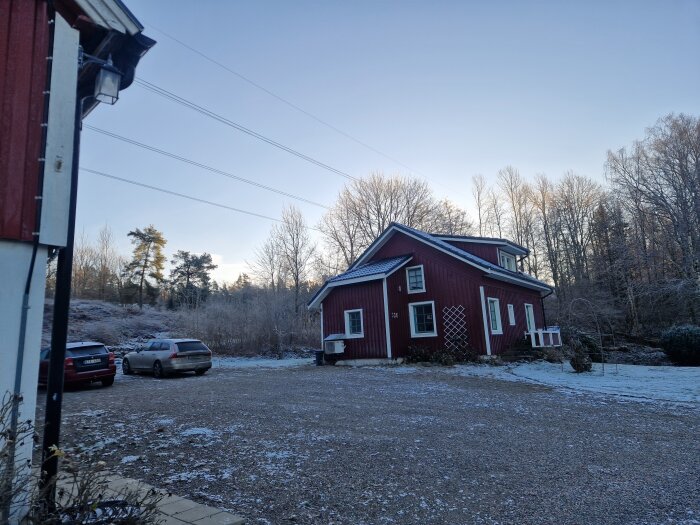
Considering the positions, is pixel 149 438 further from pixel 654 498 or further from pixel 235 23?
pixel 235 23

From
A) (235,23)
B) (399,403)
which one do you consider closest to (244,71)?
(235,23)

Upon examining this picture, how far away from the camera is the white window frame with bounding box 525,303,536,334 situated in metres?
21.7

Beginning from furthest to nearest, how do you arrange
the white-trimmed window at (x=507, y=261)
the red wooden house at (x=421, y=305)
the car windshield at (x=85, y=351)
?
the white-trimmed window at (x=507, y=261) < the red wooden house at (x=421, y=305) < the car windshield at (x=85, y=351)

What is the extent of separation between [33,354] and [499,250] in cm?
2264

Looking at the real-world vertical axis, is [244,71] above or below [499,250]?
above

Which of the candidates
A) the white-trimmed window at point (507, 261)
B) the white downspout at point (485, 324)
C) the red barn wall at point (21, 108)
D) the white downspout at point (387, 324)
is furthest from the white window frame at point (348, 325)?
the red barn wall at point (21, 108)

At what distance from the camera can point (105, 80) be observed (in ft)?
14.3

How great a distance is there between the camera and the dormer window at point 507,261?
23.3 meters

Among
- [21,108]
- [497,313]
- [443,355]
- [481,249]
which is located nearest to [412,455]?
[21,108]

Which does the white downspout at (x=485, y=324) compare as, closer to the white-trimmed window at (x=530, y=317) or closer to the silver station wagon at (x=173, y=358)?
the white-trimmed window at (x=530, y=317)

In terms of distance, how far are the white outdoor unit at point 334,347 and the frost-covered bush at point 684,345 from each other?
14.7m

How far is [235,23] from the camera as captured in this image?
12.0 meters

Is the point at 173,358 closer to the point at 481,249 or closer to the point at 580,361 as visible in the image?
the point at 580,361

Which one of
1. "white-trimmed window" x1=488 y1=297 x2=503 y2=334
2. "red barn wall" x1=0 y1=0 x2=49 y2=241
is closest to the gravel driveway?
"red barn wall" x1=0 y1=0 x2=49 y2=241
